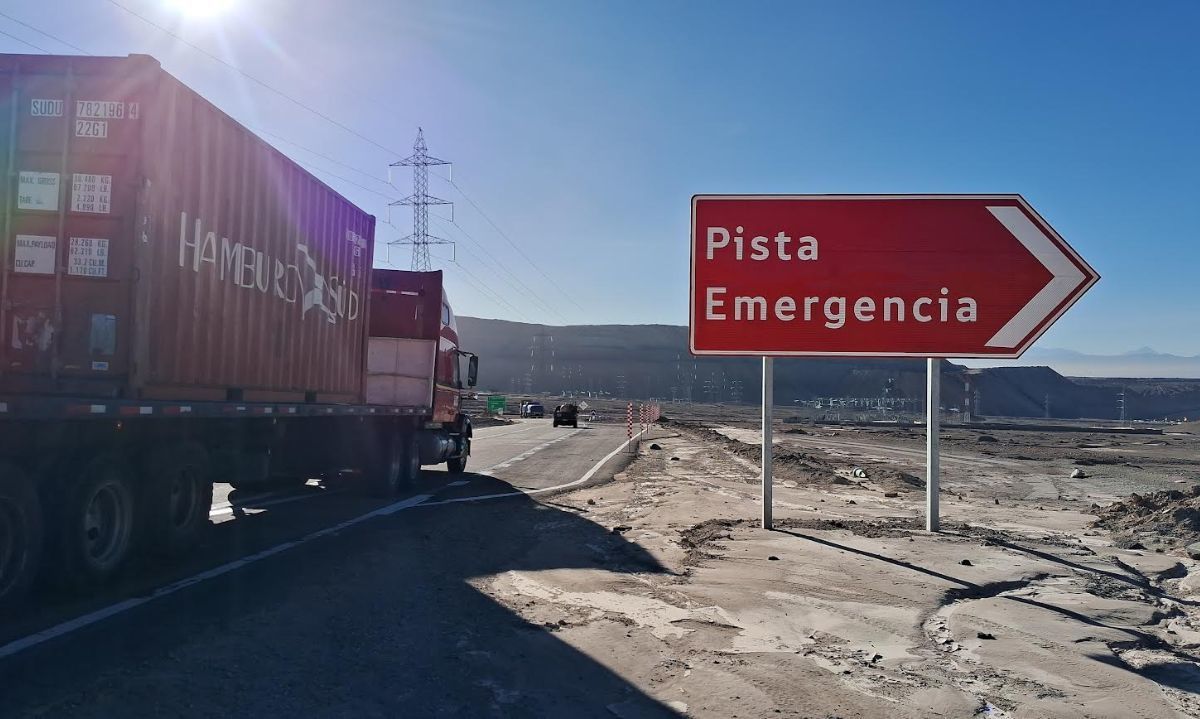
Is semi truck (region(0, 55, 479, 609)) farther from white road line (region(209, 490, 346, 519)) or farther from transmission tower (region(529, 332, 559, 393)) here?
transmission tower (region(529, 332, 559, 393))

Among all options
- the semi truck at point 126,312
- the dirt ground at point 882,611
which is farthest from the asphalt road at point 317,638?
the semi truck at point 126,312

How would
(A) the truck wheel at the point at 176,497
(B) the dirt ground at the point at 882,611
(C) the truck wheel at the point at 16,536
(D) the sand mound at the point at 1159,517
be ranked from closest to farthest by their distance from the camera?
(B) the dirt ground at the point at 882,611
(C) the truck wheel at the point at 16,536
(A) the truck wheel at the point at 176,497
(D) the sand mound at the point at 1159,517

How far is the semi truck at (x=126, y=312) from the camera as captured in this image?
700cm

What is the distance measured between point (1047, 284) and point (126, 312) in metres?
9.33

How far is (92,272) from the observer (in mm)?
7785

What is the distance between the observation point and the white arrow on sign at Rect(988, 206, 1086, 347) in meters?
9.79

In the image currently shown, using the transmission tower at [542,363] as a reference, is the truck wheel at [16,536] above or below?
below

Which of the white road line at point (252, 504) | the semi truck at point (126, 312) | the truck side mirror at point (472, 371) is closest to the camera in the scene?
the semi truck at point (126, 312)

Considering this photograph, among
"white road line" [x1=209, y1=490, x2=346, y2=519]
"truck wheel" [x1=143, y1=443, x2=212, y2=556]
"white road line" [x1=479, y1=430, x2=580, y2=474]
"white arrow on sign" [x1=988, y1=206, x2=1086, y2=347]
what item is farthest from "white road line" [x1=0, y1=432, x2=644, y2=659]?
"white arrow on sign" [x1=988, y1=206, x2=1086, y2=347]

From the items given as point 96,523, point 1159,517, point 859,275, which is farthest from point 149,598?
point 1159,517

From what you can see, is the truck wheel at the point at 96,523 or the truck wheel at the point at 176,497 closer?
the truck wheel at the point at 96,523

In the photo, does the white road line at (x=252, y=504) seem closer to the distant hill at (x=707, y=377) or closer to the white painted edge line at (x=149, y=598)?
the white painted edge line at (x=149, y=598)

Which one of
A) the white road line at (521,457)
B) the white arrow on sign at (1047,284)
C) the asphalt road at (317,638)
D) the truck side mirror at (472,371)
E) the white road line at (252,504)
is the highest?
the white arrow on sign at (1047,284)

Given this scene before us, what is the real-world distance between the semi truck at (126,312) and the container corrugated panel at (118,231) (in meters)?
0.02
